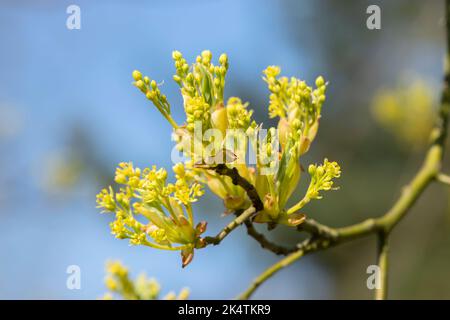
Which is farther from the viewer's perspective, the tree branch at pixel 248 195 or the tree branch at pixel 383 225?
the tree branch at pixel 383 225

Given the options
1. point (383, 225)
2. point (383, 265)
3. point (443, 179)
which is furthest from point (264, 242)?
point (443, 179)

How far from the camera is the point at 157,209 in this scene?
1605 mm

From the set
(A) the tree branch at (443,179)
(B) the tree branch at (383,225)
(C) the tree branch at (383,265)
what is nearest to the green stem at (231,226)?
(B) the tree branch at (383,225)

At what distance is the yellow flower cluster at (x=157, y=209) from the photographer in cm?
156

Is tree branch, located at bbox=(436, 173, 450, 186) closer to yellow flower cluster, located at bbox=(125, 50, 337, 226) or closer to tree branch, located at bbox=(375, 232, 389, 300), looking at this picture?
tree branch, located at bbox=(375, 232, 389, 300)

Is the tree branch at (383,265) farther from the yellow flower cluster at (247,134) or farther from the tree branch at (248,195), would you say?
the tree branch at (248,195)

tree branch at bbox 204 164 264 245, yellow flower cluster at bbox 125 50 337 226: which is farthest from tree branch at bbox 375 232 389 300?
tree branch at bbox 204 164 264 245

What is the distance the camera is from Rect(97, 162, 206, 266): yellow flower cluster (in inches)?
61.3

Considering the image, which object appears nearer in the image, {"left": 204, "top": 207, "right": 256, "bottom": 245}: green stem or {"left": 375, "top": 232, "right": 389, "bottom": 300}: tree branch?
{"left": 204, "top": 207, "right": 256, "bottom": 245}: green stem

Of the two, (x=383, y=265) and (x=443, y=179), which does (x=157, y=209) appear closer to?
(x=383, y=265)

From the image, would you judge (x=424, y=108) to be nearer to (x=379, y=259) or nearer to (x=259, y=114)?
(x=379, y=259)

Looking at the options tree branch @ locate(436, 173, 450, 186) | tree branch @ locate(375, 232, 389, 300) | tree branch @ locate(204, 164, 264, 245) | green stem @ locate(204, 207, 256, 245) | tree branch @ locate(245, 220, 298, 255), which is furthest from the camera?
tree branch @ locate(436, 173, 450, 186)
